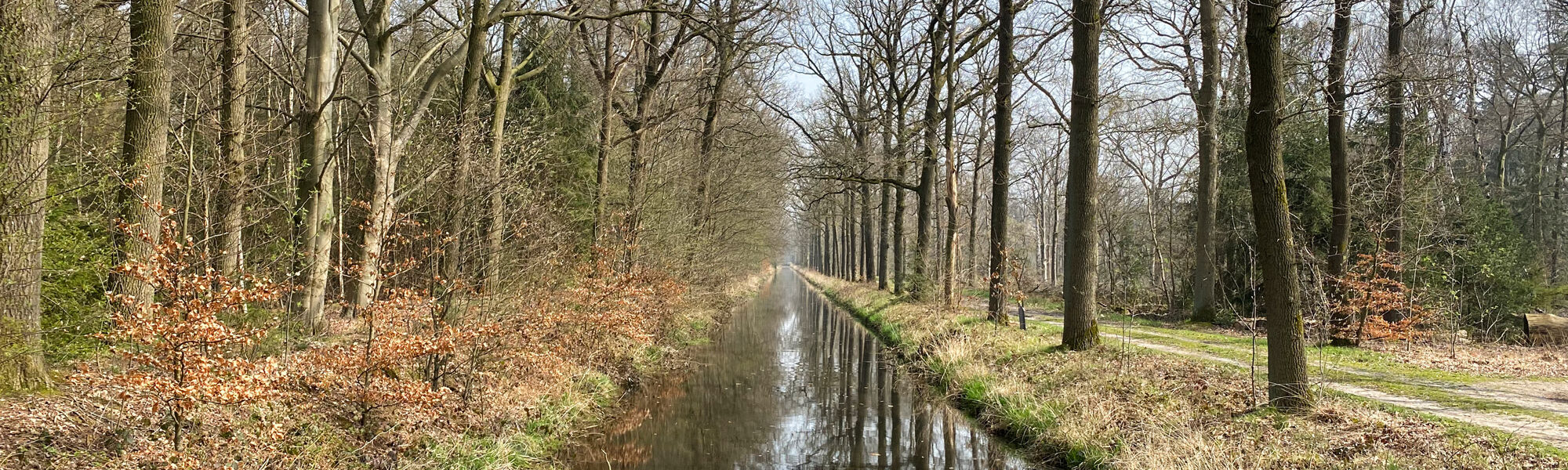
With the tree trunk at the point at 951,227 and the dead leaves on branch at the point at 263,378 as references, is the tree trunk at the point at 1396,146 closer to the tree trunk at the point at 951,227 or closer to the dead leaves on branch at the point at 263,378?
the tree trunk at the point at 951,227

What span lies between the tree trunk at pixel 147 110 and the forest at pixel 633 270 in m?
0.03

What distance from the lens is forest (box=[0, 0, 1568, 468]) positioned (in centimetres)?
544

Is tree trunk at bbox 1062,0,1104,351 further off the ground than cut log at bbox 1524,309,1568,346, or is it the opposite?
tree trunk at bbox 1062,0,1104,351

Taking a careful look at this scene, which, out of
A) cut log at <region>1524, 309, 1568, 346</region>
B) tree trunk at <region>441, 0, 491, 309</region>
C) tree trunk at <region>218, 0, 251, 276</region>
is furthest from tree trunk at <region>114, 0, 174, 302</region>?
cut log at <region>1524, 309, 1568, 346</region>

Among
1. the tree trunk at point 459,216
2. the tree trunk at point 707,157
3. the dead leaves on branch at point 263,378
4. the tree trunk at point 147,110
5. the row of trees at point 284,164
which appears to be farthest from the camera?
the tree trunk at point 707,157

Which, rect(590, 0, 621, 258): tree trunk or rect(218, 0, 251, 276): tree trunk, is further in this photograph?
rect(590, 0, 621, 258): tree trunk

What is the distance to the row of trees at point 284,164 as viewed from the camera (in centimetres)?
554

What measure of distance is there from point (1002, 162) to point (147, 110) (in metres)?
12.9

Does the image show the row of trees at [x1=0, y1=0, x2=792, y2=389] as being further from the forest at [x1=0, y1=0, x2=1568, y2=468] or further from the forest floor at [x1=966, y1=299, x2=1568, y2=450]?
the forest floor at [x1=966, y1=299, x2=1568, y2=450]

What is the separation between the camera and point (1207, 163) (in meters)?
17.3

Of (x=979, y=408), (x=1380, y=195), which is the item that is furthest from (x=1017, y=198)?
(x=979, y=408)

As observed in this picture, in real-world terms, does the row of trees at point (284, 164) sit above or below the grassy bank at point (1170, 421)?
above

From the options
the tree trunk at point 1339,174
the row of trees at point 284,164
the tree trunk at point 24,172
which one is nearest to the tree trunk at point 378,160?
the row of trees at point 284,164

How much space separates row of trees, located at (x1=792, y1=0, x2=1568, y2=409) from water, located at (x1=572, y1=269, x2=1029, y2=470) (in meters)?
2.64
